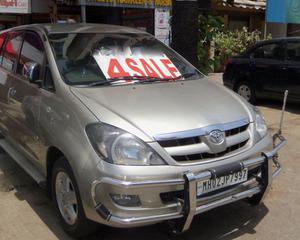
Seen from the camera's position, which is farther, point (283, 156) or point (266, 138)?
point (283, 156)

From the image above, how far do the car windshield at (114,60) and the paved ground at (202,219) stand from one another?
1281mm

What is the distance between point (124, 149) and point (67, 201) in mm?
821

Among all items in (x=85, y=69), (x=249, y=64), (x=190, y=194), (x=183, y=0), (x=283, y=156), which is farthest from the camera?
(x=249, y=64)

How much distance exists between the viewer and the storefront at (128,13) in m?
12.3

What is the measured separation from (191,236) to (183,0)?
12.8 feet

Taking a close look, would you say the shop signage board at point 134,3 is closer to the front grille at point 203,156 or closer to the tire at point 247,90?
the tire at point 247,90

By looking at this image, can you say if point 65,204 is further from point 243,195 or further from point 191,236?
point 243,195

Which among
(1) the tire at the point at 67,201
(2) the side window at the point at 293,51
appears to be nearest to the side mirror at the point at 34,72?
(1) the tire at the point at 67,201

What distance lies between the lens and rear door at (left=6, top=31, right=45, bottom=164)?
4.41 metres

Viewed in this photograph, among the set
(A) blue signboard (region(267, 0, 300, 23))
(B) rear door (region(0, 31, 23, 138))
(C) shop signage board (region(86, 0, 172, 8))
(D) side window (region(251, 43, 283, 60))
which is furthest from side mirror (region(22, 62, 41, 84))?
(A) blue signboard (region(267, 0, 300, 23))

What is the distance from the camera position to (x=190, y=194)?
3.35 metres

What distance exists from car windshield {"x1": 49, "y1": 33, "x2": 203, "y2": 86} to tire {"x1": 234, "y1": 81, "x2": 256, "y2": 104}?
5348 millimetres

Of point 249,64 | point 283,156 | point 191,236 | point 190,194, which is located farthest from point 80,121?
point 249,64

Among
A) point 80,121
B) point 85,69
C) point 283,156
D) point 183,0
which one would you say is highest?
point 183,0
